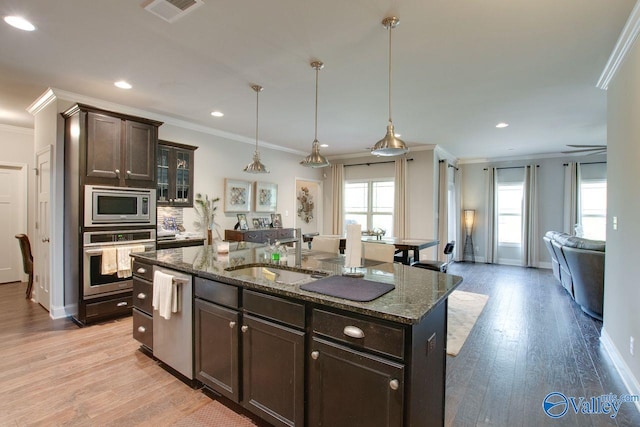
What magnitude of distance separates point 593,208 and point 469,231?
2613 mm

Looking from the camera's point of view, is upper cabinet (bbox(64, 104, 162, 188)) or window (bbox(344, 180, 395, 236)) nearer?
upper cabinet (bbox(64, 104, 162, 188))

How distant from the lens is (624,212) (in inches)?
101

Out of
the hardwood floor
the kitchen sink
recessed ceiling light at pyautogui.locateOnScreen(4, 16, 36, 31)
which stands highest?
recessed ceiling light at pyautogui.locateOnScreen(4, 16, 36, 31)

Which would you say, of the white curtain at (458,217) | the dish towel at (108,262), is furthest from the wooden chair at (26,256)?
the white curtain at (458,217)

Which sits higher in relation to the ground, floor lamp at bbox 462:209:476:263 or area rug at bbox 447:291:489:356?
floor lamp at bbox 462:209:476:263

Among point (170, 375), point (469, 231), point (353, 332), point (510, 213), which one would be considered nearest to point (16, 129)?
point (170, 375)

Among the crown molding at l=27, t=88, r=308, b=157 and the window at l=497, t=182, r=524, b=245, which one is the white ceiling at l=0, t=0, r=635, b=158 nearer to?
the crown molding at l=27, t=88, r=308, b=157

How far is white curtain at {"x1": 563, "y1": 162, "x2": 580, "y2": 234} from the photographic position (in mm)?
7078

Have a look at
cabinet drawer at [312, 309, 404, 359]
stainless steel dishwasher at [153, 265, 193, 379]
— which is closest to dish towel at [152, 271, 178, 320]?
stainless steel dishwasher at [153, 265, 193, 379]

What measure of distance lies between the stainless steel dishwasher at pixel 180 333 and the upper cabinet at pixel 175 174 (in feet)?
7.47

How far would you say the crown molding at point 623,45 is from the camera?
2172 mm

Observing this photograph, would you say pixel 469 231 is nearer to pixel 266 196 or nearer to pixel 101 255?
pixel 266 196

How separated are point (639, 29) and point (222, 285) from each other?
11.3ft

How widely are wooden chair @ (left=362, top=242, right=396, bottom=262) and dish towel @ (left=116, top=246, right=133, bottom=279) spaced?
2842 mm
